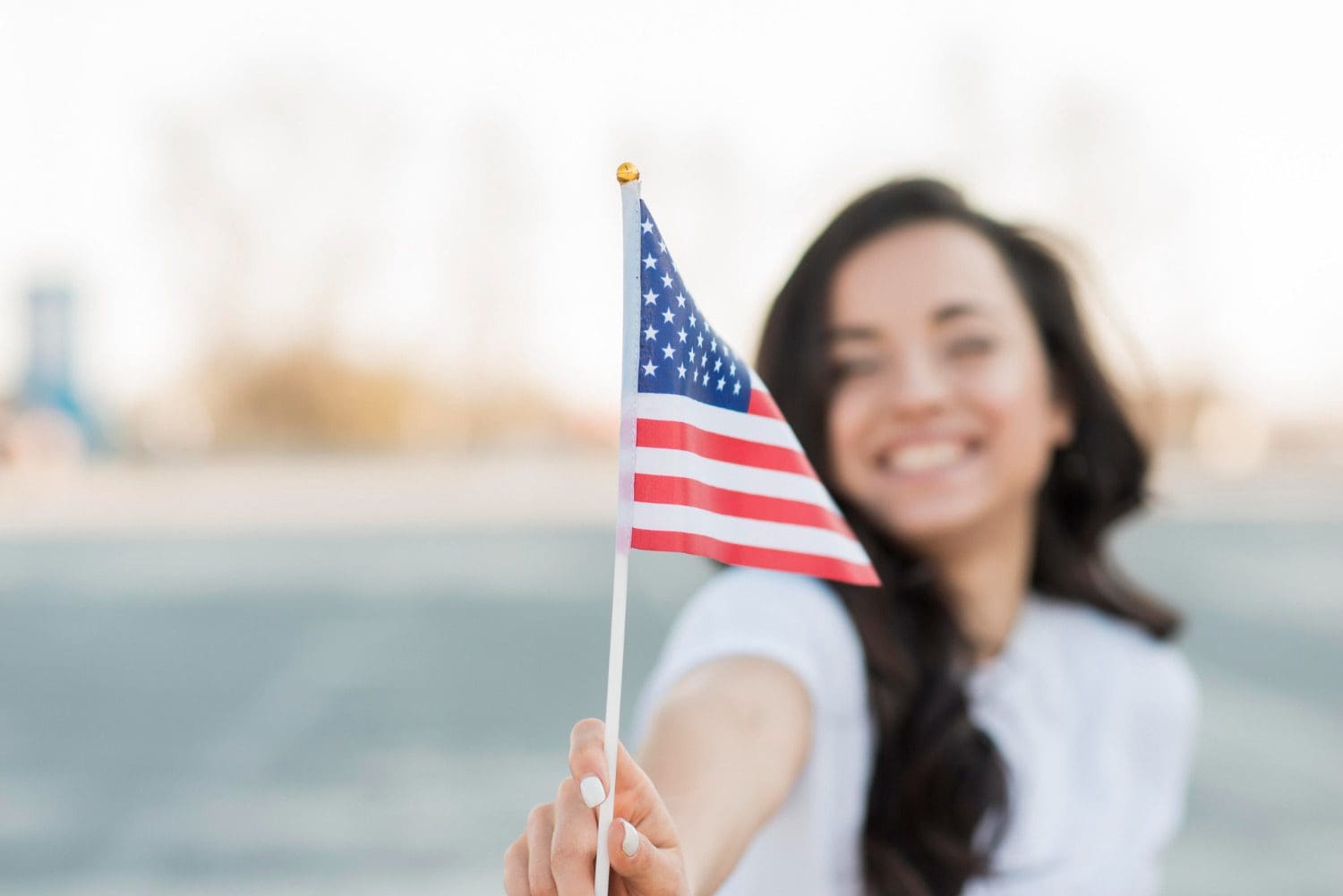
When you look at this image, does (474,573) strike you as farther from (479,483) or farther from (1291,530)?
(479,483)

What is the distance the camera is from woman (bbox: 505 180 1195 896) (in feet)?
5.79

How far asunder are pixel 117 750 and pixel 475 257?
41089 millimetres

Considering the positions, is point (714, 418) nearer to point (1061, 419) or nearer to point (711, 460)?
point (711, 460)

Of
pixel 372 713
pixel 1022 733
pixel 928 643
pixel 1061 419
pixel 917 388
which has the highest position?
pixel 917 388

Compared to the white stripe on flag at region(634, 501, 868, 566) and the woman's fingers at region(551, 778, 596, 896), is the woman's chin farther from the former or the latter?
the woman's fingers at region(551, 778, 596, 896)

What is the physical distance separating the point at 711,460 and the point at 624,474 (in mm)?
192

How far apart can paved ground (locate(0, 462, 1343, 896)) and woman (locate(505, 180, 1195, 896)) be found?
9.32 feet

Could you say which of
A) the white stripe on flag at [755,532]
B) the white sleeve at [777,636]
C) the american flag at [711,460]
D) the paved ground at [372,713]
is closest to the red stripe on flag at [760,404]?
the american flag at [711,460]

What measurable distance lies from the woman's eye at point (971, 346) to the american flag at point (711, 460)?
0.60 meters

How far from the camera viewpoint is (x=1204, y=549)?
16.4m

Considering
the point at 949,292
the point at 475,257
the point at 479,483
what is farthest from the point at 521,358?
the point at 949,292

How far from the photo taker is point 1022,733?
212cm

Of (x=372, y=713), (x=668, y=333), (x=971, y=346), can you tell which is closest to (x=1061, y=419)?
(x=971, y=346)

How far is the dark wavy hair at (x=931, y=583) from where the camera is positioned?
192 centimetres
